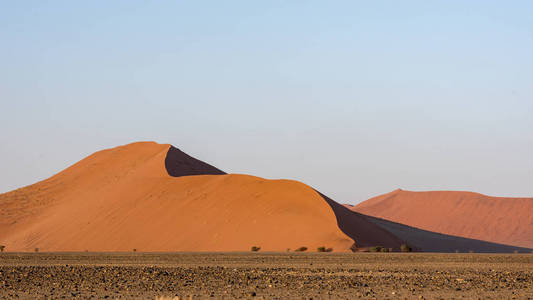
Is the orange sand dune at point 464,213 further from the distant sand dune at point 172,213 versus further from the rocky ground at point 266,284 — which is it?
the rocky ground at point 266,284

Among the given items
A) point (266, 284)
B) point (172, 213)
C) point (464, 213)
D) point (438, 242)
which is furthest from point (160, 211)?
point (464, 213)

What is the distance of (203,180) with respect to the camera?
7912cm

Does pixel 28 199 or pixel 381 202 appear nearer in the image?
pixel 28 199

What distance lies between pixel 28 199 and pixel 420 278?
77714mm

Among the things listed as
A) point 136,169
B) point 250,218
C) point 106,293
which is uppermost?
point 136,169

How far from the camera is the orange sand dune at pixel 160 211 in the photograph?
63219mm

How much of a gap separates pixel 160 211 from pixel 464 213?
86.9 m

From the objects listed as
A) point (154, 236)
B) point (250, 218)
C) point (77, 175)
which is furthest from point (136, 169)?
point (250, 218)

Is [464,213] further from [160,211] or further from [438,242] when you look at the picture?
[160,211]

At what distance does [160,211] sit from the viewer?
74875 millimetres

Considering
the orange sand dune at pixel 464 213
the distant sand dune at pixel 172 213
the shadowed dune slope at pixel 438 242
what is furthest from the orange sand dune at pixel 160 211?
the orange sand dune at pixel 464 213

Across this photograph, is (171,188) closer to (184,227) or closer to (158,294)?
(184,227)

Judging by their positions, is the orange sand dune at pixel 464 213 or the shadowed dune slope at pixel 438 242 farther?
the orange sand dune at pixel 464 213

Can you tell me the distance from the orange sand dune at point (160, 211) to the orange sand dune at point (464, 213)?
58.7m
